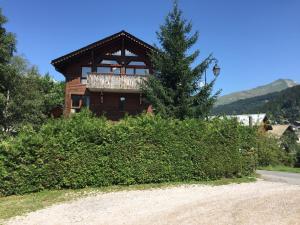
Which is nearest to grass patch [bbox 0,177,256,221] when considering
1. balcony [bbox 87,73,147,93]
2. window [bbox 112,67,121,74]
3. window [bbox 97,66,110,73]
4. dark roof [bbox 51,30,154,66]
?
balcony [bbox 87,73,147,93]

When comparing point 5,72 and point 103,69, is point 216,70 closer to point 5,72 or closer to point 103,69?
point 103,69

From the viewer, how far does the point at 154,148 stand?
16094mm

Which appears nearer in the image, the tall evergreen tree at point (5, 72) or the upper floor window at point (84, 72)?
the tall evergreen tree at point (5, 72)

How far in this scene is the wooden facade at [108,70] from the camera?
3369cm

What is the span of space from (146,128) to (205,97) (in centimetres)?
1073

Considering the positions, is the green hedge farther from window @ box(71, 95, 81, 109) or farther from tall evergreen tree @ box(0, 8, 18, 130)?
tall evergreen tree @ box(0, 8, 18, 130)

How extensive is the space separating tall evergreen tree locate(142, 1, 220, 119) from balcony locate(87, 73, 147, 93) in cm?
506

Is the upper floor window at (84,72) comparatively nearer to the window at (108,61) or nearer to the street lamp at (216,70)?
the window at (108,61)

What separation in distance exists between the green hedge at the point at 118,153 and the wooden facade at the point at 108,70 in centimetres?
1707

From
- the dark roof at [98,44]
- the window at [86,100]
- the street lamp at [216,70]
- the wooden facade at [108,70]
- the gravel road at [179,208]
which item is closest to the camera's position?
the gravel road at [179,208]

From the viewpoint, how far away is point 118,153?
51.1ft

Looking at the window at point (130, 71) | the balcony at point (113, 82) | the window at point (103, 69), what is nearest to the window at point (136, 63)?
the window at point (130, 71)

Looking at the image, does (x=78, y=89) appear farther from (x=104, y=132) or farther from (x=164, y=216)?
(x=164, y=216)

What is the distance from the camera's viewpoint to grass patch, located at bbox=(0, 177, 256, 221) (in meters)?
11.6
